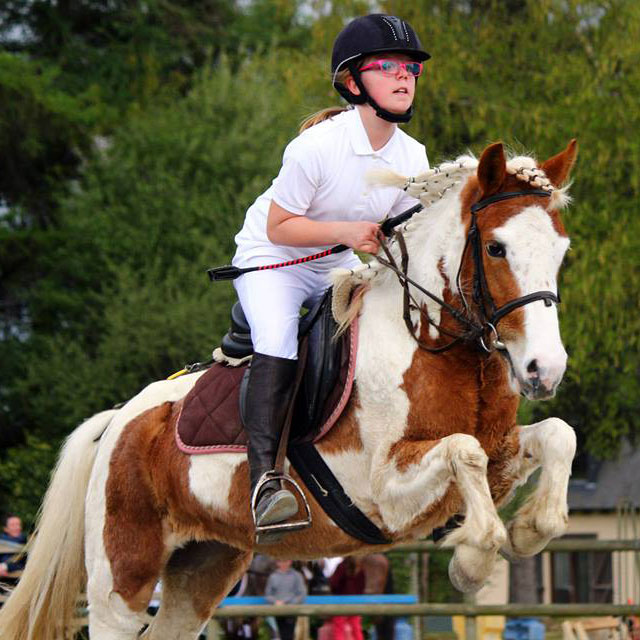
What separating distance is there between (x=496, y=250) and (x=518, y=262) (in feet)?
0.48

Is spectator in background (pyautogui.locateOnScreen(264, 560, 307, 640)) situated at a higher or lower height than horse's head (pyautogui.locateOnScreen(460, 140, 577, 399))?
lower

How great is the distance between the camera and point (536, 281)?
5160 millimetres

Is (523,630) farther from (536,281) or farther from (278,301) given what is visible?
(536,281)

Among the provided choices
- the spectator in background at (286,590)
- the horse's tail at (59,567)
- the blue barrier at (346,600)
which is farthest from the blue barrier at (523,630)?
the horse's tail at (59,567)

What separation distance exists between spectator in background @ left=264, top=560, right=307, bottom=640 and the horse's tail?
3.65 m

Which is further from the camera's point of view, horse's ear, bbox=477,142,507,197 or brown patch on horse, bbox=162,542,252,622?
brown patch on horse, bbox=162,542,252,622

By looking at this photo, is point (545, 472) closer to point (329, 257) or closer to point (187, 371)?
point (329, 257)

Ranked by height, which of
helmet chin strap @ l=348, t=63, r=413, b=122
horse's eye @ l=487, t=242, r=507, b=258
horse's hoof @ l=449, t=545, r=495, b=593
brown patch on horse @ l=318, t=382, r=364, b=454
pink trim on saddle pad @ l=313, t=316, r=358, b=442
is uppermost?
helmet chin strap @ l=348, t=63, r=413, b=122

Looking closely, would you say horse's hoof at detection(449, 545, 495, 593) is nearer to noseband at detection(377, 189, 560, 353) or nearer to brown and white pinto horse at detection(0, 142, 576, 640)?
brown and white pinto horse at detection(0, 142, 576, 640)


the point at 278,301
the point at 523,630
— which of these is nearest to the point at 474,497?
the point at 278,301

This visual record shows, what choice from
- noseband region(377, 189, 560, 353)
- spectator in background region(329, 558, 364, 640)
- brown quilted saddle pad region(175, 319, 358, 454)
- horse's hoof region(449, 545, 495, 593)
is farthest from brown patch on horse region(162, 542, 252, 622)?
spectator in background region(329, 558, 364, 640)

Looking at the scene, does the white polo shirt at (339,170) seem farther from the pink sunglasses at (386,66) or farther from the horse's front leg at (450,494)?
the horse's front leg at (450,494)

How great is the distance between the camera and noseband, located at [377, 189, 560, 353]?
5.21 meters

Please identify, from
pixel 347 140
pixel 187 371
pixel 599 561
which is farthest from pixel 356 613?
pixel 599 561
